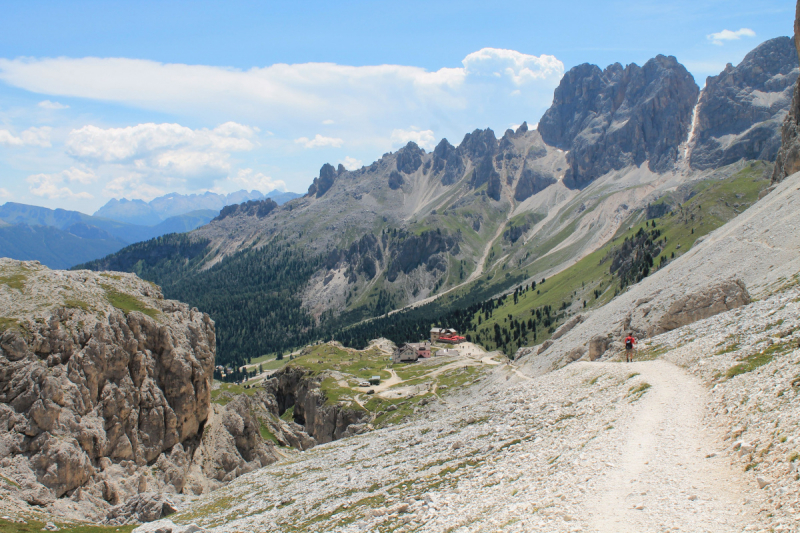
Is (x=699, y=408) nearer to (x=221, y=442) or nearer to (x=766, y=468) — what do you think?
(x=766, y=468)

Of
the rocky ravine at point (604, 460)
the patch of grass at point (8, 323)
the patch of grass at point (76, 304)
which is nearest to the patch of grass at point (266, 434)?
the rocky ravine at point (604, 460)

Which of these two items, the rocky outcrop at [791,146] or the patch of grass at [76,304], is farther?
the rocky outcrop at [791,146]

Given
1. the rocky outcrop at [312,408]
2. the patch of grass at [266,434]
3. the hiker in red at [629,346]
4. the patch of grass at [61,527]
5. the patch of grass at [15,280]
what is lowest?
the rocky outcrop at [312,408]

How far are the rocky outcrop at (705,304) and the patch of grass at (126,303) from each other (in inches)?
2314

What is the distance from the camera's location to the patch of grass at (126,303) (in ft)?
185

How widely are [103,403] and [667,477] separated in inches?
1964

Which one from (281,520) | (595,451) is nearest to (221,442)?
(281,520)

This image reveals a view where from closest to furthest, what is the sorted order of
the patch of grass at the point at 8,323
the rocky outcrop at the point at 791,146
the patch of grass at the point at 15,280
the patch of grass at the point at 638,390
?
the patch of grass at the point at 638,390 < the patch of grass at the point at 8,323 < the patch of grass at the point at 15,280 < the rocky outcrop at the point at 791,146

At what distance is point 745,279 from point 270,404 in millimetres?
91021

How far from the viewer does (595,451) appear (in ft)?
80.7

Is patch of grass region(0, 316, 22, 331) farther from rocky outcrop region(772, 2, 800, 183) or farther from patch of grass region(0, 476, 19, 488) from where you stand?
rocky outcrop region(772, 2, 800, 183)

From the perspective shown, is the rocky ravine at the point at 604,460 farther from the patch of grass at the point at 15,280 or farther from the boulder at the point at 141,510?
the patch of grass at the point at 15,280

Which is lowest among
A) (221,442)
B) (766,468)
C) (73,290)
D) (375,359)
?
(375,359)

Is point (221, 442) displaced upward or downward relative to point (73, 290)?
downward
